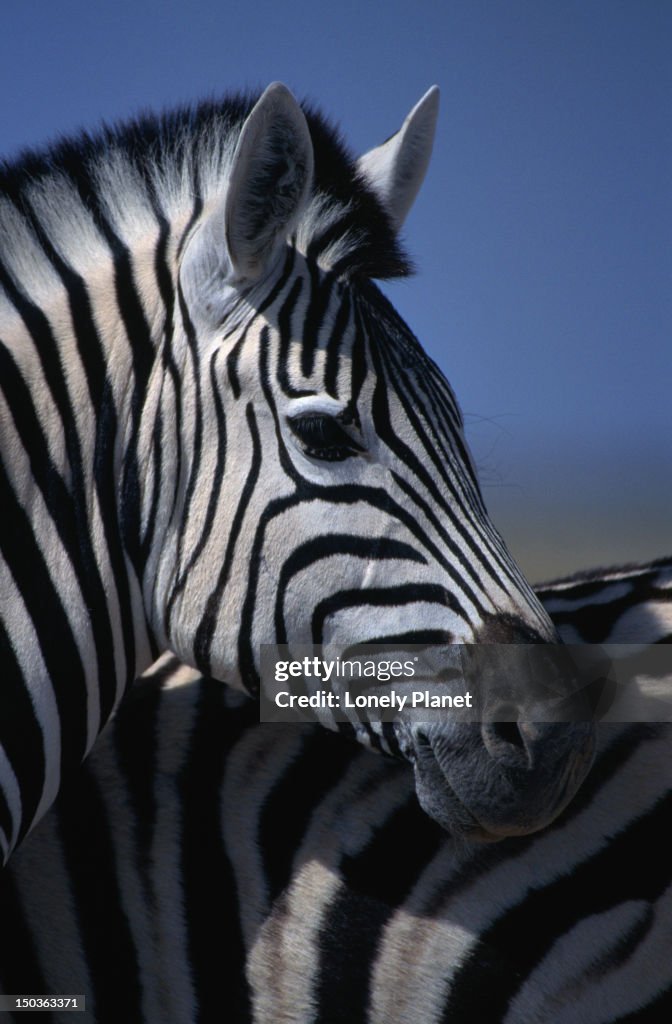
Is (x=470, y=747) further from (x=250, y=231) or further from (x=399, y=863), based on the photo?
(x=250, y=231)

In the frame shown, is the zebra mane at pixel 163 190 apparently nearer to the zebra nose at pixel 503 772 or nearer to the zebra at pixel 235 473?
the zebra at pixel 235 473

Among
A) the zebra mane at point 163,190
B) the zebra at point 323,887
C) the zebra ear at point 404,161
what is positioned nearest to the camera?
the zebra at point 323,887

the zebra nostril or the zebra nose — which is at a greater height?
the zebra nostril

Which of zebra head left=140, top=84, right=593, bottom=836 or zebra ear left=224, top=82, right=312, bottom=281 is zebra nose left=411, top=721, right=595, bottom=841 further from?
zebra ear left=224, top=82, right=312, bottom=281

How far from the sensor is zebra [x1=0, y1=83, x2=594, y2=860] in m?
2.29

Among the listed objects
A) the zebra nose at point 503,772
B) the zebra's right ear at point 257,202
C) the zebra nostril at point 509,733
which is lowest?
the zebra nose at point 503,772

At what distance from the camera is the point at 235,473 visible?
2.44 metres

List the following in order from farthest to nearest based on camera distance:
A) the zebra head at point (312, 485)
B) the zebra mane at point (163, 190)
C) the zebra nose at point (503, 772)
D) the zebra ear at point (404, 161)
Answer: the zebra ear at point (404, 161)
the zebra mane at point (163, 190)
the zebra head at point (312, 485)
the zebra nose at point (503, 772)

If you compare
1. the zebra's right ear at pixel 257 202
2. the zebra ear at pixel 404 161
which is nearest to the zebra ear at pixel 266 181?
the zebra's right ear at pixel 257 202

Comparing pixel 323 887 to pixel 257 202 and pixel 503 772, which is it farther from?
pixel 257 202

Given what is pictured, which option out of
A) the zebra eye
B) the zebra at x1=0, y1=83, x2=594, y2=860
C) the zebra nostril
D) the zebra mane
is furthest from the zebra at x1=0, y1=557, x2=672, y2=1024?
the zebra mane

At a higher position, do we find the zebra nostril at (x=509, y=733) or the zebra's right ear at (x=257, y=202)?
the zebra's right ear at (x=257, y=202)

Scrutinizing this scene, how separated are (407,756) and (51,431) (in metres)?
1.27

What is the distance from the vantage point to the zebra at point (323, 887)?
8.11ft
